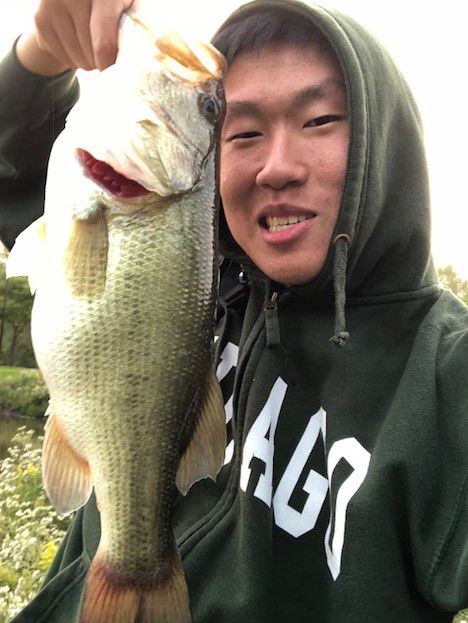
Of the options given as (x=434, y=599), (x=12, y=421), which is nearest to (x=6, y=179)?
(x=434, y=599)

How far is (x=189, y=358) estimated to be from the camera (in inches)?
70.2

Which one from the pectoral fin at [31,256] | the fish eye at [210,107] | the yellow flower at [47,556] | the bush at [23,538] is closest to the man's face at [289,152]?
the fish eye at [210,107]

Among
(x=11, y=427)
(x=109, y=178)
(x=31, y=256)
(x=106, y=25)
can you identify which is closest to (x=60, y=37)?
(x=106, y=25)

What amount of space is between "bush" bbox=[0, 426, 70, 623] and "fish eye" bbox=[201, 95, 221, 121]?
2342 mm

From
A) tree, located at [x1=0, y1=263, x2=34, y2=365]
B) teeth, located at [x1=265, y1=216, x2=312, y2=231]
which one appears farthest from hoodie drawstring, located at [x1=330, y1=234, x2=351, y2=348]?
tree, located at [x1=0, y1=263, x2=34, y2=365]

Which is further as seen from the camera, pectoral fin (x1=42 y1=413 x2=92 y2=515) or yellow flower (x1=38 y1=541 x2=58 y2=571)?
yellow flower (x1=38 y1=541 x2=58 y2=571)

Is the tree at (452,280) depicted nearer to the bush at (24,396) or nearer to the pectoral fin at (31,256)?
the bush at (24,396)

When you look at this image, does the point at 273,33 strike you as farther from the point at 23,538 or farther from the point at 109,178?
the point at 23,538

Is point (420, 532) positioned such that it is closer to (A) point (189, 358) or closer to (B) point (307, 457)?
(B) point (307, 457)

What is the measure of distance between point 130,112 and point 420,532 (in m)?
1.39

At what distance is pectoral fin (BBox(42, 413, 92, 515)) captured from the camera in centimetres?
179

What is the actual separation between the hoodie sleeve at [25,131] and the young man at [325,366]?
3cm

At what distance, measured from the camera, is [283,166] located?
202cm

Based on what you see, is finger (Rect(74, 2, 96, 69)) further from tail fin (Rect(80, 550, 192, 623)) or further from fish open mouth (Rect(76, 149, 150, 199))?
tail fin (Rect(80, 550, 192, 623))
